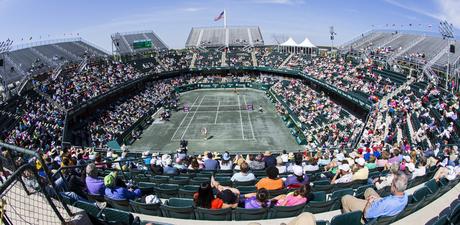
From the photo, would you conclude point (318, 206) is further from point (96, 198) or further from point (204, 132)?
point (204, 132)

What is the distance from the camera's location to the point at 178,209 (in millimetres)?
8242

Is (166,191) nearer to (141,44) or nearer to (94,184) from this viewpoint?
(94,184)

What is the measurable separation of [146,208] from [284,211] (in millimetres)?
3260

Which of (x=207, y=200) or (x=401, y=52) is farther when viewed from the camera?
(x=401, y=52)

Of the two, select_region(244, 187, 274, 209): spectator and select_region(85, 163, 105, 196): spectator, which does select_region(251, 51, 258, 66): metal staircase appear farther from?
select_region(244, 187, 274, 209): spectator

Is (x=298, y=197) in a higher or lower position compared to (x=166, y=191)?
higher

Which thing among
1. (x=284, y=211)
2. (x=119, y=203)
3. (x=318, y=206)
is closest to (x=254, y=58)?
(x=119, y=203)

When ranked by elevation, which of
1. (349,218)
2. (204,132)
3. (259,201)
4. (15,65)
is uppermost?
(15,65)

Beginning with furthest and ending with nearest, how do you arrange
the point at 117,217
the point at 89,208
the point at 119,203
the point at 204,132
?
the point at 204,132, the point at 119,203, the point at 89,208, the point at 117,217

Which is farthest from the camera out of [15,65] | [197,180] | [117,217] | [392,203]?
[15,65]

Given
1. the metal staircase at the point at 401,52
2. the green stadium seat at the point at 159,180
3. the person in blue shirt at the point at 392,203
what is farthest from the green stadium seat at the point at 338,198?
the metal staircase at the point at 401,52

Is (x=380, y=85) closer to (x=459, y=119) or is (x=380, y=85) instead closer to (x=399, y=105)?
(x=399, y=105)

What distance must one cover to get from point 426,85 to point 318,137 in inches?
397

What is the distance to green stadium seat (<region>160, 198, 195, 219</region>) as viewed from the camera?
818cm
